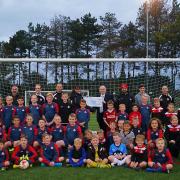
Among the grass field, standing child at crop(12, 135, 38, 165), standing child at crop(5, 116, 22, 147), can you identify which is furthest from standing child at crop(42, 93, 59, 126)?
the grass field

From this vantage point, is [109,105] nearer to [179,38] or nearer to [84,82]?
[84,82]

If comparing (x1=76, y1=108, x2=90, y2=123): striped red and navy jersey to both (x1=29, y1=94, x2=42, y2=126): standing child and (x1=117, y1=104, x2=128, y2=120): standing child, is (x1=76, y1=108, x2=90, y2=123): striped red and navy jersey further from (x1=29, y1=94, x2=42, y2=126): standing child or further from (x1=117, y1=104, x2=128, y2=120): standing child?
(x1=29, y1=94, x2=42, y2=126): standing child

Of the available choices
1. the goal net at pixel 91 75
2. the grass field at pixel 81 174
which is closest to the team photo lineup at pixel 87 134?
the grass field at pixel 81 174

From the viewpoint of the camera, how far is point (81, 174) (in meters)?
6.45

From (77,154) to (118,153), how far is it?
29.8 inches

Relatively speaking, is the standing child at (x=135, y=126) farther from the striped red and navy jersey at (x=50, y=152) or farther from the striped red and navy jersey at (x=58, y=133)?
the striped red and navy jersey at (x=50, y=152)

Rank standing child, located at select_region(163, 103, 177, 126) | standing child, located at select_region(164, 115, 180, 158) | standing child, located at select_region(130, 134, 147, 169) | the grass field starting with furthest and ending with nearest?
standing child, located at select_region(163, 103, 177, 126)
standing child, located at select_region(164, 115, 180, 158)
standing child, located at select_region(130, 134, 147, 169)
the grass field

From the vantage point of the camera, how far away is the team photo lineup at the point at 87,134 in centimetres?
692

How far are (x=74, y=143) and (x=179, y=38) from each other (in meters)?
30.4

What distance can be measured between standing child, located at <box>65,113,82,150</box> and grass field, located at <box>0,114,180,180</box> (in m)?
0.90

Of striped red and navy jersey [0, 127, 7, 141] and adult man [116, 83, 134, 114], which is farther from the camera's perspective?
adult man [116, 83, 134, 114]

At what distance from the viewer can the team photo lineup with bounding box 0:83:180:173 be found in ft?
22.7

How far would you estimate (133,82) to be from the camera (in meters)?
12.0

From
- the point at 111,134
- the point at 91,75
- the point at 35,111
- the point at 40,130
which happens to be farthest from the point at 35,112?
the point at 91,75
